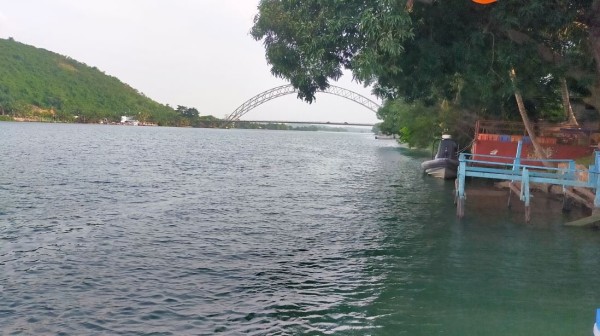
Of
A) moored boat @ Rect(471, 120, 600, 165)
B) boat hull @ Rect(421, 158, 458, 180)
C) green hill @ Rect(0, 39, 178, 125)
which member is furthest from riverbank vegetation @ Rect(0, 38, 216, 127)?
moored boat @ Rect(471, 120, 600, 165)

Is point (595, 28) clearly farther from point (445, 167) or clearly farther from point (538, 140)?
point (445, 167)

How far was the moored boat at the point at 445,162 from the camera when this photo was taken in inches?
1503

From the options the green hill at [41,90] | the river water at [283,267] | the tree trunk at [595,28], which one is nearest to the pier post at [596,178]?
the river water at [283,267]

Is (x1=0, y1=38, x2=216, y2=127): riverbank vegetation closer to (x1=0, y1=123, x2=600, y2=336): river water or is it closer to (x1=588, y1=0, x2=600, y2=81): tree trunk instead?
(x1=0, y1=123, x2=600, y2=336): river water

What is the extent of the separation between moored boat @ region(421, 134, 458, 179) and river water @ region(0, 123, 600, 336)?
1212cm

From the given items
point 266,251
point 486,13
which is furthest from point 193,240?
point 486,13

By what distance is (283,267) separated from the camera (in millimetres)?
13266

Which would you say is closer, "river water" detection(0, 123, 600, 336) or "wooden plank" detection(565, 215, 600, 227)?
"river water" detection(0, 123, 600, 336)

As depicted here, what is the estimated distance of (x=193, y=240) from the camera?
53.2 feet

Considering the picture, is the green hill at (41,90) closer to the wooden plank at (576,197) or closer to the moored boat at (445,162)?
the moored boat at (445,162)

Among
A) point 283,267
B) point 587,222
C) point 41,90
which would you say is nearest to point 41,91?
point 41,90

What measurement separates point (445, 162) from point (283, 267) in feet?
88.6

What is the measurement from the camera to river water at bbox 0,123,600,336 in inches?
378

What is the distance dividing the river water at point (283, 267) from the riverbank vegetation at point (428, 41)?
4.69 meters
